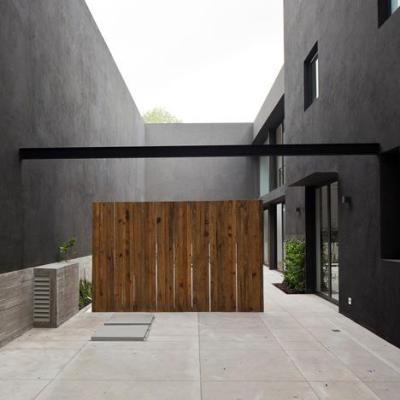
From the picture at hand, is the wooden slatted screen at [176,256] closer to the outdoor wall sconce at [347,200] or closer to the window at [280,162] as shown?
the outdoor wall sconce at [347,200]

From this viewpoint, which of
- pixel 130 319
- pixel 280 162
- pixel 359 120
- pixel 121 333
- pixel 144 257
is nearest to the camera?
pixel 121 333

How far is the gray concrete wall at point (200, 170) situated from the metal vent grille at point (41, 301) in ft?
49.4

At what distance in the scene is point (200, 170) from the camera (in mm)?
22656

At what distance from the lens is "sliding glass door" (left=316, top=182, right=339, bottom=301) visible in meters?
9.81

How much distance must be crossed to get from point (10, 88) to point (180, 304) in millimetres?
4560

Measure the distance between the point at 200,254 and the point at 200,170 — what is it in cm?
1366

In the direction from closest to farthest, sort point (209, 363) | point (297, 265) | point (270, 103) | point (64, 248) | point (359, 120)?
1. point (209, 363)
2. point (359, 120)
3. point (64, 248)
4. point (297, 265)
5. point (270, 103)

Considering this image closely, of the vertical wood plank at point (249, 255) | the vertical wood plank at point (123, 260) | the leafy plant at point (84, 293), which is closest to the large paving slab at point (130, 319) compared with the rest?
the vertical wood plank at point (123, 260)

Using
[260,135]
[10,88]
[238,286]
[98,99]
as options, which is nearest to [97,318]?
[238,286]

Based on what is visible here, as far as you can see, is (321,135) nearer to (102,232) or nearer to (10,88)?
(102,232)

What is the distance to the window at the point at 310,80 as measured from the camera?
11.1m

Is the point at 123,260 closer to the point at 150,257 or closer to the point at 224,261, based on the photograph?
the point at 150,257

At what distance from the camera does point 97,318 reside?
27.8ft

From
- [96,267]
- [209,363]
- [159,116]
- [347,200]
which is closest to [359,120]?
[347,200]
